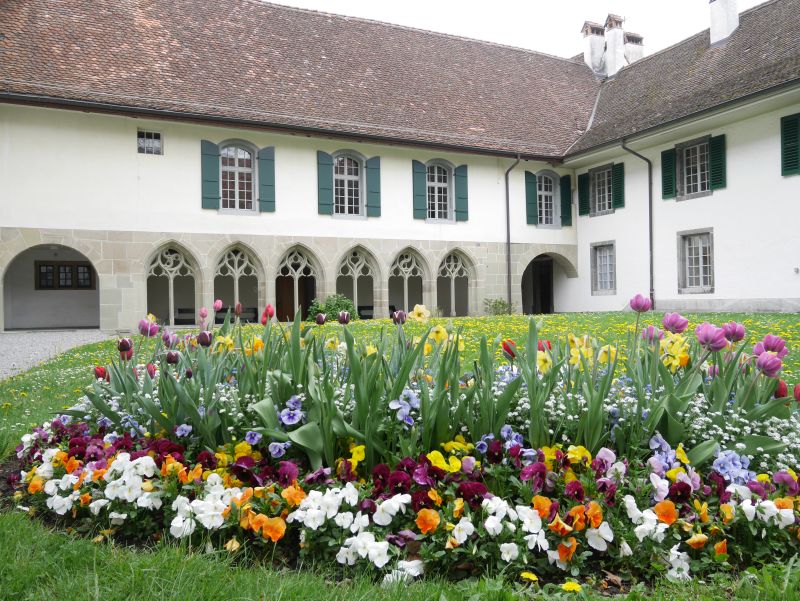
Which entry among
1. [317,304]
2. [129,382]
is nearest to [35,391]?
[129,382]

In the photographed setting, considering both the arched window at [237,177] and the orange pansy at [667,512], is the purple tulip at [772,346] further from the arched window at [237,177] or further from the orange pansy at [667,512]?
the arched window at [237,177]

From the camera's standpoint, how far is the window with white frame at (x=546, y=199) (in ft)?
70.2

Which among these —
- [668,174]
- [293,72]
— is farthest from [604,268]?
[293,72]

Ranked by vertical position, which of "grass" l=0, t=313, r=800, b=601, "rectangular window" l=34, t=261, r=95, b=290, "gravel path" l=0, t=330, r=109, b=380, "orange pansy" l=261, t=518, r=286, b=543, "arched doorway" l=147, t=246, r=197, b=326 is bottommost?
"grass" l=0, t=313, r=800, b=601

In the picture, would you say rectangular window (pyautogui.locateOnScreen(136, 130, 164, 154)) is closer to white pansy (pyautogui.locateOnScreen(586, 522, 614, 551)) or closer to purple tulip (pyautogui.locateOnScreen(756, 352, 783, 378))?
purple tulip (pyautogui.locateOnScreen(756, 352, 783, 378))

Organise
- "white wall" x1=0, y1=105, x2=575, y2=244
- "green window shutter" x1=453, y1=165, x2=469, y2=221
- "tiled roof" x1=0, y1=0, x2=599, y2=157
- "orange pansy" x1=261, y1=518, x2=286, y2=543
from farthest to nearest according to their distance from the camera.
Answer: "green window shutter" x1=453, y1=165, x2=469, y2=221 → "tiled roof" x1=0, y1=0, x2=599, y2=157 → "white wall" x1=0, y1=105, x2=575, y2=244 → "orange pansy" x1=261, y1=518, x2=286, y2=543

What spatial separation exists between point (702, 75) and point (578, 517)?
1862 centimetres

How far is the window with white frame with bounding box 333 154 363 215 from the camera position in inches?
725

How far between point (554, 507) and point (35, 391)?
5.31 metres

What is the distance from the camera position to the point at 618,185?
19906 millimetres

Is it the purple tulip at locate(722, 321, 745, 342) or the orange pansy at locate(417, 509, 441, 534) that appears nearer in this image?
the orange pansy at locate(417, 509, 441, 534)

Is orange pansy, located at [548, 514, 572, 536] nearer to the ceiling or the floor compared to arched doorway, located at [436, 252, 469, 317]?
nearer to the floor

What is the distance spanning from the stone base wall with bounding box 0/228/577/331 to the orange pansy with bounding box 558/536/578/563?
15.0 meters

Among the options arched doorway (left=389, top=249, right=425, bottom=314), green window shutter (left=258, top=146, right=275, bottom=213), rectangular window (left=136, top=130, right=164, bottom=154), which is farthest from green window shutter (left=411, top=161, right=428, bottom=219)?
rectangular window (left=136, top=130, right=164, bottom=154)
